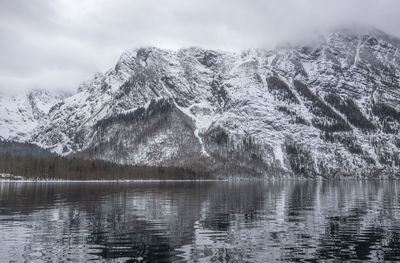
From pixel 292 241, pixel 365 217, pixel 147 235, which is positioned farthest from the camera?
pixel 365 217

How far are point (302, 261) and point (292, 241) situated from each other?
8.72m

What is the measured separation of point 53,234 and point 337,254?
2929 centimetres

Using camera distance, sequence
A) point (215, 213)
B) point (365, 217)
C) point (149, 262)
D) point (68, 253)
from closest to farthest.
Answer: point (149, 262) → point (68, 253) → point (365, 217) → point (215, 213)

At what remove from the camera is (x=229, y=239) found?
42969 mm

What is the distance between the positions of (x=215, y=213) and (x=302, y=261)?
1414 inches

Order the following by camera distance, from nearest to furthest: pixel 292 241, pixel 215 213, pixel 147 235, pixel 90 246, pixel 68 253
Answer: pixel 68 253 → pixel 90 246 → pixel 292 241 → pixel 147 235 → pixel 215 213

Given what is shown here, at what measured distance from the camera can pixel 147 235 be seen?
45062 mm

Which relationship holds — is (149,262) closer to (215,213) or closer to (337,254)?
(337,254)

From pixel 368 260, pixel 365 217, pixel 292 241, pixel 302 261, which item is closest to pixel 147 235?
pixel 292 241

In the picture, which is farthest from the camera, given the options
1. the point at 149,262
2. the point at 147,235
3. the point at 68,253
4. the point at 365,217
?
the point at 365,217

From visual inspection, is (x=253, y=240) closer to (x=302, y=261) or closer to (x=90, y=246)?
(x=302, y=261)

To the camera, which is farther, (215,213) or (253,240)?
(215,213)

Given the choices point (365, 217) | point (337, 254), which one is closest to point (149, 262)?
point (337, 254)

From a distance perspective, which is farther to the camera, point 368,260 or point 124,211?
point 124,211
